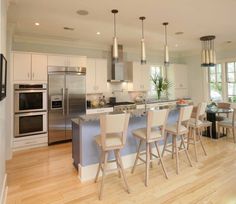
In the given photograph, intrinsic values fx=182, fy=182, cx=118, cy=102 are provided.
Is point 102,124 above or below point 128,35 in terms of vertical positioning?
below

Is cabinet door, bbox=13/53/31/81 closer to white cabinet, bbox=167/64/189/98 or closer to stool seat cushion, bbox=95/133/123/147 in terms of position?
stool seat cushion, bbox=95/133/123/147

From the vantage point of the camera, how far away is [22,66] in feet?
13.9

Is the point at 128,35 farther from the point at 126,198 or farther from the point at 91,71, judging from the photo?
the point at 126,198

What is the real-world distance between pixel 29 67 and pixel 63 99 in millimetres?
1086

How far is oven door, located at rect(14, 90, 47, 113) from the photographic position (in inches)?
163

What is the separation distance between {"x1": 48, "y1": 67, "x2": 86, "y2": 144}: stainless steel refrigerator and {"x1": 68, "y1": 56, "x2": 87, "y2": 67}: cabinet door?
12 cm

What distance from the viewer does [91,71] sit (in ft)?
17.3

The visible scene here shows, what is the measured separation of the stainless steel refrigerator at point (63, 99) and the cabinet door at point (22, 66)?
1.60 ft

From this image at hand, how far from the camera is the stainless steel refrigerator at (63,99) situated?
455 cm

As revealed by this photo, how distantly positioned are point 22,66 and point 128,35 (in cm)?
273

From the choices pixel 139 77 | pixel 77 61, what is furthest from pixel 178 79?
pixel 77 61

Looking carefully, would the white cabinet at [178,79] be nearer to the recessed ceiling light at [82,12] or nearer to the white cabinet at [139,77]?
the white cabinet at [139,77]

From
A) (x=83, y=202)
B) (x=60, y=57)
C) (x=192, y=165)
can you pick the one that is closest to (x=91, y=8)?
(x=60, y=57)

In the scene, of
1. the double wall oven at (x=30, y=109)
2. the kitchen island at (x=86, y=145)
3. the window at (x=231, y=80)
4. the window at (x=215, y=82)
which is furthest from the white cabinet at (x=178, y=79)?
the double wall oven at (x=30, y=109)
